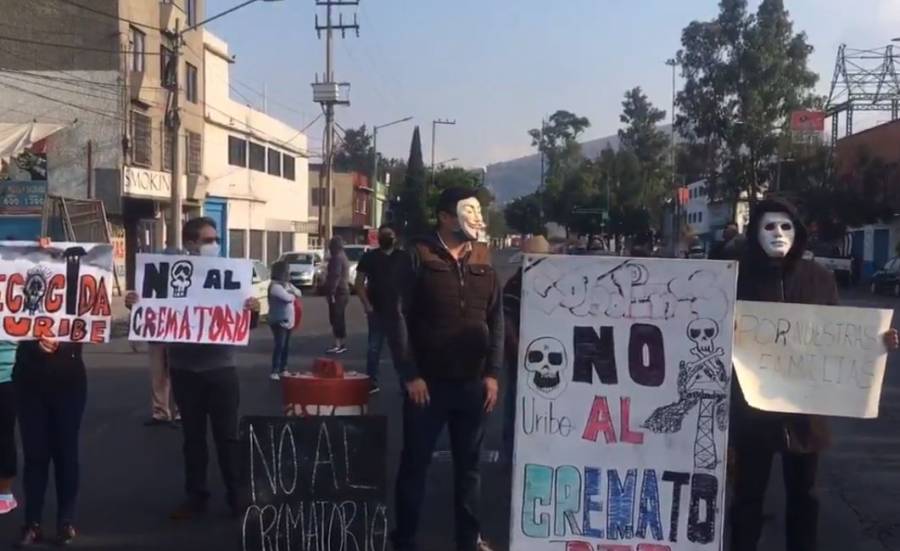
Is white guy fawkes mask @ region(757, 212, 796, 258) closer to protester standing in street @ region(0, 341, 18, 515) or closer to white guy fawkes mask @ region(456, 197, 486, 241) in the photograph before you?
white guy fawkes mask @ region(456, 197, 486, 241)

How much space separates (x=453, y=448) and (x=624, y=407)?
3.58ft

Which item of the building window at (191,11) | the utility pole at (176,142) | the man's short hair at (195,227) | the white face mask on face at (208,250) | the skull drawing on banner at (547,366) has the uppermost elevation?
the building window at (191,11)

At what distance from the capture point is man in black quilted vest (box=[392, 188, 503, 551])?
6.28 meters

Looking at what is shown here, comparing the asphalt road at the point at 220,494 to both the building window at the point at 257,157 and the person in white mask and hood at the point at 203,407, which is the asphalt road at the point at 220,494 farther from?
the building window at the point at 257,157

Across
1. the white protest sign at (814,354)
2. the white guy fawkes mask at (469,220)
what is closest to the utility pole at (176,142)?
the white guy fawkes mask at (469,220)

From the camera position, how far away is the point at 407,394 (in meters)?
6.36

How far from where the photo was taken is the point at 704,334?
586cm

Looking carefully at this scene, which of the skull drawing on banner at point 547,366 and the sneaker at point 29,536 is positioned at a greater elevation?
the skull drawing on banner at point 547,366

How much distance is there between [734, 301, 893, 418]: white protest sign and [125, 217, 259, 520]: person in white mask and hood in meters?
3.18

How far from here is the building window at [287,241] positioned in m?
57.3

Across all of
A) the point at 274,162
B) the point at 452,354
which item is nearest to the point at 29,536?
the point at 452,354

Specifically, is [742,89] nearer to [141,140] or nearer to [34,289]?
[141,140]

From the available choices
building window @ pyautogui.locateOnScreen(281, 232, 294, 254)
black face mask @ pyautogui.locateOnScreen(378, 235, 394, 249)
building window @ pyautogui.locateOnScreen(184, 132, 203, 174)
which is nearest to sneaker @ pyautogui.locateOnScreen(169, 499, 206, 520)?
black face mask @ pyautogui.locateOnScreen(378, 235, 394, 249)

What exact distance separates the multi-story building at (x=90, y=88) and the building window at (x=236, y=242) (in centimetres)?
1089
